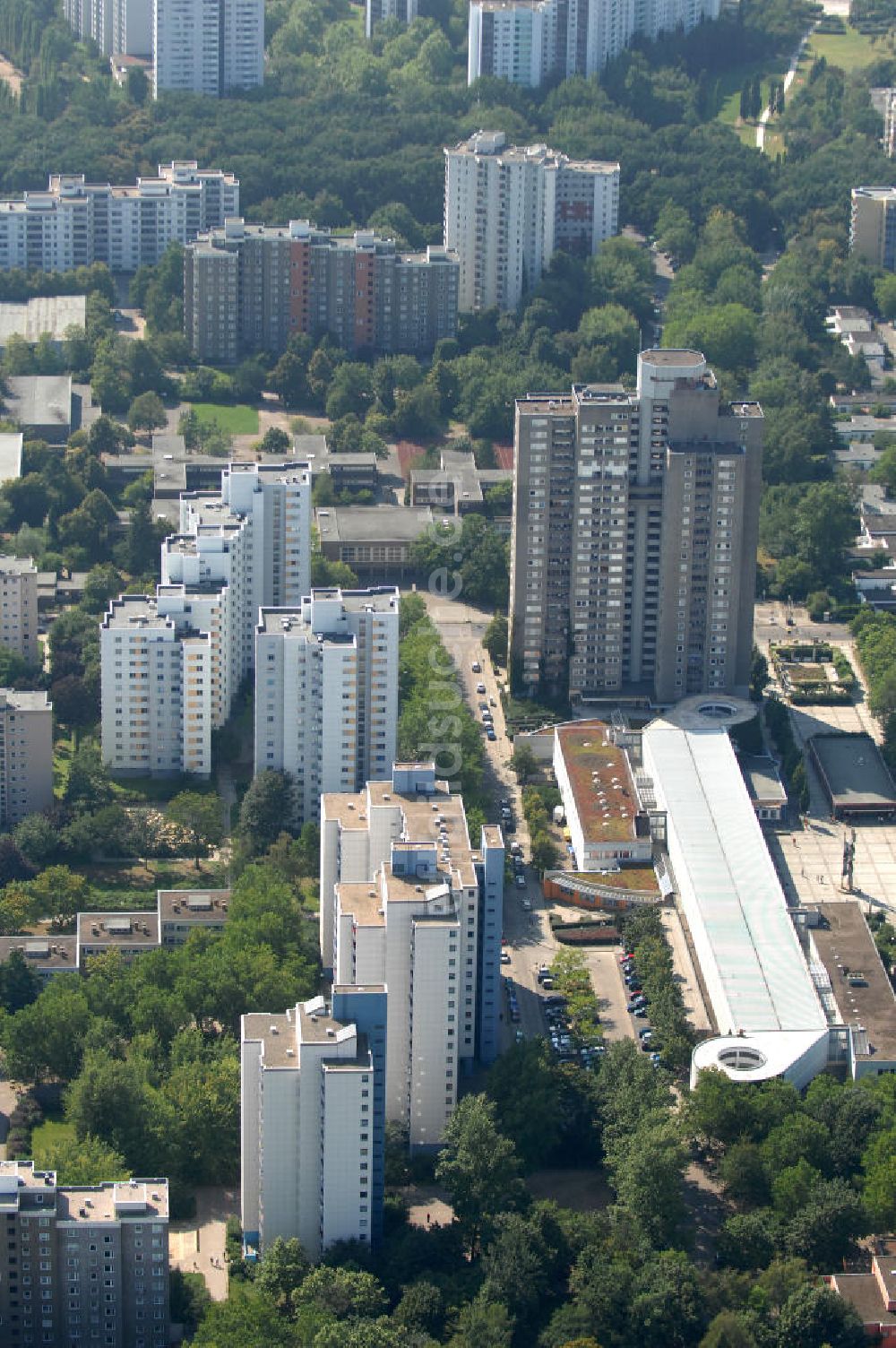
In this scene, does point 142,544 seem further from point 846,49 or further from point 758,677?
point 846,49

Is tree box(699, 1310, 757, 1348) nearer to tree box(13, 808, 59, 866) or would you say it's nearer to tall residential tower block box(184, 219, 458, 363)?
tree box(13, 808, 59, 866)

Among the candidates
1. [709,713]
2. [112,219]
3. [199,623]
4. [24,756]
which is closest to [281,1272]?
[24,756]

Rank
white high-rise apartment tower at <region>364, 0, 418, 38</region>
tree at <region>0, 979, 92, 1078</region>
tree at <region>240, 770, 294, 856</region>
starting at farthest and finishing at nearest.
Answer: white high-rise apartment tower at <region>364, 0, 418, 38</region> < tree at <region>240, 770, 294, 856</region> < tree at <region>0, 979, 92, 1078</region>

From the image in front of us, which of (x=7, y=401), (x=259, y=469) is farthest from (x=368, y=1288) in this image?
(x=7, y=401)

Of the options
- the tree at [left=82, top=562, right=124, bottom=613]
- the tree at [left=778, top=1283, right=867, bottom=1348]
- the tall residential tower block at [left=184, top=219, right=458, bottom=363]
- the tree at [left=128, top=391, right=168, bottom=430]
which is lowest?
the tree at [left=778, top=1283, right=867, bottom=1348]

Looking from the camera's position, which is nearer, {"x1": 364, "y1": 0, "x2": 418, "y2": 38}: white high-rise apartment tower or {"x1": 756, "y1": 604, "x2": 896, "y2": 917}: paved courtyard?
{"x1": 756, "y1": 604, "x2": 896, "y2": 917}: paved courtyard

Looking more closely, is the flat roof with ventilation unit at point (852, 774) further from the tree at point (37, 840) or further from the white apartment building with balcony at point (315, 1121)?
the white apartment building with balcony at point (315, 1121)

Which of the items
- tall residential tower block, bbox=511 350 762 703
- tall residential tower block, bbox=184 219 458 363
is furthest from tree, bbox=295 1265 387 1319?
tall residential tower block, bbox=184 219 458 363

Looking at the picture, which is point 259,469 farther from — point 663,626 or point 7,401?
point 7,401
